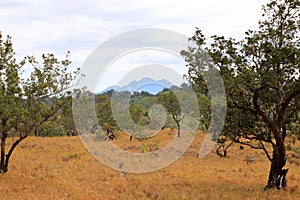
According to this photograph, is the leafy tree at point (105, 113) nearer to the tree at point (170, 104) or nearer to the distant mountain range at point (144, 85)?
the tree at point (170, 104)

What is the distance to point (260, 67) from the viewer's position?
840 inches

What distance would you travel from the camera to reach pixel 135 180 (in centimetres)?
2716

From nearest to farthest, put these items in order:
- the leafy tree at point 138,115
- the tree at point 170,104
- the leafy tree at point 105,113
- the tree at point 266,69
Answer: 1. the tree at point 266,69
2. the leafy tree at point 138,115
3. the leafy tree at point 105,113
4. the tree at point 170,104

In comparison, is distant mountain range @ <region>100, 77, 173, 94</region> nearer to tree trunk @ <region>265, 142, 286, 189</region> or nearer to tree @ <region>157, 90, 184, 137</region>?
tree trunk @ <region>265, 142, 286, 189</region>

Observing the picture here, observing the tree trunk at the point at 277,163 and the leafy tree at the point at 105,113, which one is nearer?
the tree trunk at the point at 277,163

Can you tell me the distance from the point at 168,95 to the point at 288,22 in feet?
118

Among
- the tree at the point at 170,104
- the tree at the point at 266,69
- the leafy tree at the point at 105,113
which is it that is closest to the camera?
the tree at the point at 266,69

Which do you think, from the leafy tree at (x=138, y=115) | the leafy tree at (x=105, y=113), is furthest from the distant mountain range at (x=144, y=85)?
the leafy tree at (x=105, y=113)

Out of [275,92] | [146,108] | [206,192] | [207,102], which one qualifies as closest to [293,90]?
[275,92]

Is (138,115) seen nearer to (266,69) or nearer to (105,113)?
(105,113)

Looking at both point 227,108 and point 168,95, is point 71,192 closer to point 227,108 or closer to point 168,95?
point 227,108

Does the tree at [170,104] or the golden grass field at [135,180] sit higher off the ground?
the tree at [170,104]

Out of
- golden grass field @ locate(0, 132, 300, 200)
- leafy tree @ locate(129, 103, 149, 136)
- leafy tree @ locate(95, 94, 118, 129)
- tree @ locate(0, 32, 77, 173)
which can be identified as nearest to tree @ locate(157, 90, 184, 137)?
leafy tree @ locate(129, 103, 149, 136)

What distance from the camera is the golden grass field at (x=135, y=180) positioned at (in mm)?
21375
